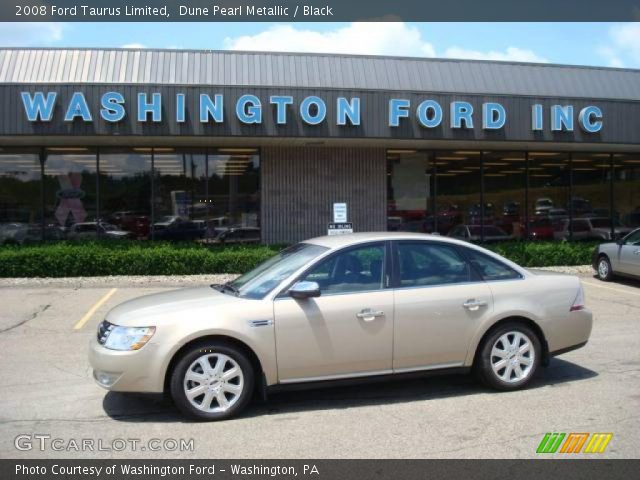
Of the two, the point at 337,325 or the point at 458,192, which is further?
the point at 458,192

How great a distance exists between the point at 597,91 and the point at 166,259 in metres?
13.6

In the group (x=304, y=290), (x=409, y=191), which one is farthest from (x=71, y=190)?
(x=304, y=290)

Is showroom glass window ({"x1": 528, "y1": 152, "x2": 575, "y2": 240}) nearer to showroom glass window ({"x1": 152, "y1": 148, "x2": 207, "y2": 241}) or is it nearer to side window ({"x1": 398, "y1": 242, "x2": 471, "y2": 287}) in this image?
showroom glass window ({"x1": 152, "y1": 148, "x2": 207, "y2": 241})

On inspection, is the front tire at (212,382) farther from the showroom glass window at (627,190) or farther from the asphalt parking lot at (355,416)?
the showroom glass window at (627,190)

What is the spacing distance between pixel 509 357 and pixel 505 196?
12.6 m

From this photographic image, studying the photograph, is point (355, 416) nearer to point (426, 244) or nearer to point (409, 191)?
point (426, 244)

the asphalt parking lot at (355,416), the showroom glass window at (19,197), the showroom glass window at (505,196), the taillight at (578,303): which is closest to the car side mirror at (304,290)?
the asphalt parking lot at (355,416)

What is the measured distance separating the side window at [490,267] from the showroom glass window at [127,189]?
1141 cm

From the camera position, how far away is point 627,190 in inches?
750

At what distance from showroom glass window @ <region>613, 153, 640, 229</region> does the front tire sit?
54.9ft

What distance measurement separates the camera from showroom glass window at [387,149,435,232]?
56.6 feet

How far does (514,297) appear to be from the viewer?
603cm

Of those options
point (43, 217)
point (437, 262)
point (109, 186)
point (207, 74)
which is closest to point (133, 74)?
point (207, 74)

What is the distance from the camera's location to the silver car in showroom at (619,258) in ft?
43.4
